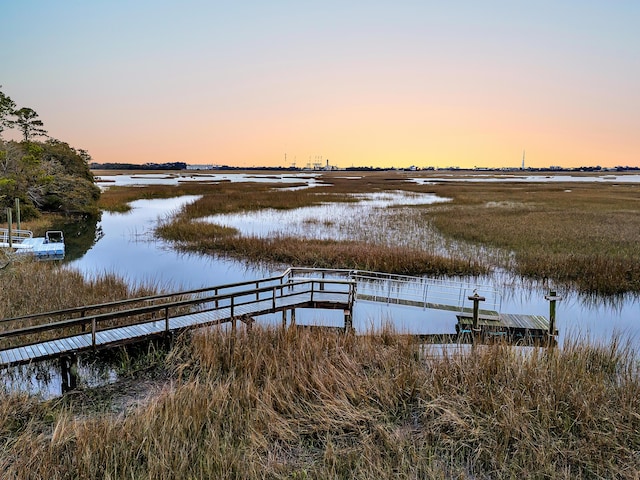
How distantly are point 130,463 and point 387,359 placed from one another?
492cm

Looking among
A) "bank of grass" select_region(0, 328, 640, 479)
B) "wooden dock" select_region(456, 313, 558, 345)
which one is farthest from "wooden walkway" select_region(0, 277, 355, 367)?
"wooden dock" select_region(456, 313, 558, 345)

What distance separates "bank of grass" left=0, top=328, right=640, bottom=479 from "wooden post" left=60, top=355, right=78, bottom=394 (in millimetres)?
1018

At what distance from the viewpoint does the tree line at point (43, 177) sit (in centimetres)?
3162

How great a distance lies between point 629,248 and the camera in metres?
21.0

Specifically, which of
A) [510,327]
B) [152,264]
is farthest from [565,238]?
[152,264]

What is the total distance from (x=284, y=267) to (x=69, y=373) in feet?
39.8

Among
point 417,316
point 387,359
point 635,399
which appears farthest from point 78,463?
point 417,316

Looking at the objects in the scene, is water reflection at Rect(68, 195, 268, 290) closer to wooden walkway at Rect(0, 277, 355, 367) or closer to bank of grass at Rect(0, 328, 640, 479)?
wooden walkway at Rect(0, 277, 355, 367)

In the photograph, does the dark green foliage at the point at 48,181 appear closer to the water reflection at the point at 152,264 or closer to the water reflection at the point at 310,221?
the water reflection at the point at 152,264

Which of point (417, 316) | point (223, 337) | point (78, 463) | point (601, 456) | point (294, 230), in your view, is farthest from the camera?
point (294, 230)

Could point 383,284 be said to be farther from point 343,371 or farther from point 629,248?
point 629,248

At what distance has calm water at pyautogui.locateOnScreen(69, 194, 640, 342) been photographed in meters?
12.8

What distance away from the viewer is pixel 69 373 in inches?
352

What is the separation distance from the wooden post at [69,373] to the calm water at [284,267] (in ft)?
18.4
